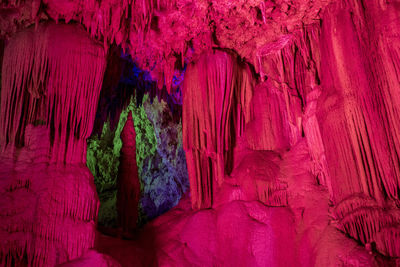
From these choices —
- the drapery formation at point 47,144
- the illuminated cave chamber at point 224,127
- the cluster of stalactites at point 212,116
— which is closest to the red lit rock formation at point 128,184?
the illuminated cave chamber at point 224,127

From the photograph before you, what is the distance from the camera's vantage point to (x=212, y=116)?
7109 mm

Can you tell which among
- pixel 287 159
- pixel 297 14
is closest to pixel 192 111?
pixel 287 159

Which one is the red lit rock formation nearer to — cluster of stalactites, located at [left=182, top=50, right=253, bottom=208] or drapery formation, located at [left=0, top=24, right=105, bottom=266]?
drapery formation, located at [left=0, top=24, right=105, bottom=266]

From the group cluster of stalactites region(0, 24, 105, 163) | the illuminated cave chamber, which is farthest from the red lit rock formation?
cluster of stalactites region(0, 24, 105, 163)

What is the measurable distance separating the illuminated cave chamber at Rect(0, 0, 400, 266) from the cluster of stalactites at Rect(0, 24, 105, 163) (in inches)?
1.0

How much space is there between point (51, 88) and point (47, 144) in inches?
42.2

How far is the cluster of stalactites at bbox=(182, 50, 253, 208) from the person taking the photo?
698cm

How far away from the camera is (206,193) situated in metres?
6.89

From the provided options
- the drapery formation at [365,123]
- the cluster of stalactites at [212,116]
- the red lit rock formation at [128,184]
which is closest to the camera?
the drapery formation at [365,123]

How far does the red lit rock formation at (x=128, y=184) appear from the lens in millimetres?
8352

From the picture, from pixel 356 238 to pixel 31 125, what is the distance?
5657mm

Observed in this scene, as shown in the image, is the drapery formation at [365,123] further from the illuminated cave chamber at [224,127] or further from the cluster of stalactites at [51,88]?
the cluster of stalactites at [51,88]

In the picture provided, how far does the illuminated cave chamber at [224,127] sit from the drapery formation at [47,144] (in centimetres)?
2

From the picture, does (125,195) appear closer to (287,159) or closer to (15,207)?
(15,207)
